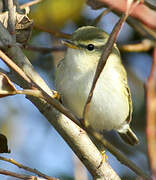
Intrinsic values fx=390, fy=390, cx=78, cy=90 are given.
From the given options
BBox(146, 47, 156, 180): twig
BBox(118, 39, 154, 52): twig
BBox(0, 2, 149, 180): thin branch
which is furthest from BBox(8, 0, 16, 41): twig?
BBox(118, 39, 154, 52): twig

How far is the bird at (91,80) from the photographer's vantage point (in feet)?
8.57

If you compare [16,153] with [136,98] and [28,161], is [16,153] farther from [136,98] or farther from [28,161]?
[136,98]

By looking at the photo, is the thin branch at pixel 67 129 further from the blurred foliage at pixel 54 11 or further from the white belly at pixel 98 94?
the blurred foliage at pixel 54 11

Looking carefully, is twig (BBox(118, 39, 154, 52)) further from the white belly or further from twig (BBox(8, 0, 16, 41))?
twig (BBox(8, 0, 16, 41))

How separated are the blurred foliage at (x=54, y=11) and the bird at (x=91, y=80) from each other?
0.66 meters

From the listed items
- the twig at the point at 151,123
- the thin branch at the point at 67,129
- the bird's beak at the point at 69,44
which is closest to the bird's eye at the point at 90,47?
the bird's beak at the point at 69,44

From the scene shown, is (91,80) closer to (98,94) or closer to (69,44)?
(98,94)

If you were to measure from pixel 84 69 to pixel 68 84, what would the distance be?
5.8 inches

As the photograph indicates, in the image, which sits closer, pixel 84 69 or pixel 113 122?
pixel 84 69

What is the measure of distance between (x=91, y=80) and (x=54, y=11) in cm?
107

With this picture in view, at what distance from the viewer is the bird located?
8.57 ft

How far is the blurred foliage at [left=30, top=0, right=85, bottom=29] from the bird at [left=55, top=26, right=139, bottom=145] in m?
0.66

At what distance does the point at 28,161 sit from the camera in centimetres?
359

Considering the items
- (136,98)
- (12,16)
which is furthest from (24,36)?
(136,98)
